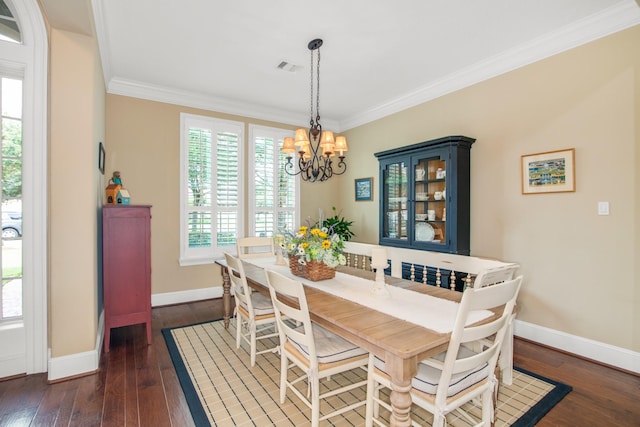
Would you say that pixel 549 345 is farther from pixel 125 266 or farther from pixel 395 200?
pixel 125 266

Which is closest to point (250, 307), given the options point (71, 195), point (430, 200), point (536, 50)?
point (71, 195)

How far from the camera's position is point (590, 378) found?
237 cm

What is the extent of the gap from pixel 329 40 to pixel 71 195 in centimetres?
249

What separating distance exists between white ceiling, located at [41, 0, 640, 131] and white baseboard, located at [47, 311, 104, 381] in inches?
96.1

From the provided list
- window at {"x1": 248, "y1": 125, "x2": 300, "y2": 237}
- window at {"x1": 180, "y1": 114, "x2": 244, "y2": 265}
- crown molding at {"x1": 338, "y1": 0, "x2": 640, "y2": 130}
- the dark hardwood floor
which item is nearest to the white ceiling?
crown molding at {"x1": 338, "y1": 0, "x2": 640, "y2": 130}

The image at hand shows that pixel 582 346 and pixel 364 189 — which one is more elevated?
pixel 364 189

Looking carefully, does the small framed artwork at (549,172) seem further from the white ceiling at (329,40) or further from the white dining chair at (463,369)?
the white dining chair at (463,369)

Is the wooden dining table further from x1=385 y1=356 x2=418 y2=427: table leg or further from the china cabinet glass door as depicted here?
the china cabinet glass door

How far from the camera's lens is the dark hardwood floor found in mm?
1916

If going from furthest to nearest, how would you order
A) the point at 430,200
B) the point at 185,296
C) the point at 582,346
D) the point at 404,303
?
the point at 185,296
the point at 430,200
the point at 582,346
the point at 404,303

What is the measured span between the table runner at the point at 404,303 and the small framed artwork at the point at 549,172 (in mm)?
1817

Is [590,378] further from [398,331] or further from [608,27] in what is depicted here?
[608,27]

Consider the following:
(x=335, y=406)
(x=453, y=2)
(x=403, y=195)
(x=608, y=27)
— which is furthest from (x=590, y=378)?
(x=453, y=2)

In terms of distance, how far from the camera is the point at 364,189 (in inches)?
198
